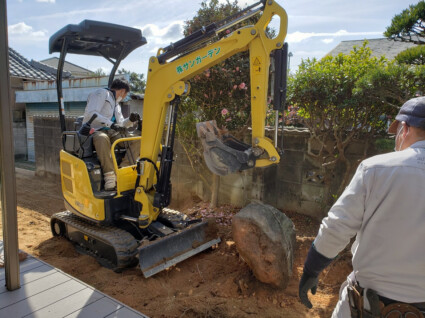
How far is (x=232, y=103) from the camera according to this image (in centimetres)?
511

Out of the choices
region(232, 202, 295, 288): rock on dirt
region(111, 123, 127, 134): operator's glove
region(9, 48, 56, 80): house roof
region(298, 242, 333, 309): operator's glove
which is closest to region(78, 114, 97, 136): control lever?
region(111, 123, 127, 134): operator's glove

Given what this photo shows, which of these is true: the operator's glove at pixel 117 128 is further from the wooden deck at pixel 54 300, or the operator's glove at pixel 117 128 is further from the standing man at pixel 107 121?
the wooden deck at pixel 54 300

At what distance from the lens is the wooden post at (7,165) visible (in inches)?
Result: 93.5

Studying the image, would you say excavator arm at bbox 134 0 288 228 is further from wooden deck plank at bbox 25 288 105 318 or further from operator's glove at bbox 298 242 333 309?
operator's glove at bbox 298 242 333 309

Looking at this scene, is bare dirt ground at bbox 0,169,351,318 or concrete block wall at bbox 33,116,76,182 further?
concrete block wall at bbox 33,116,76,182

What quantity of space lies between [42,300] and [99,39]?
3.21 m

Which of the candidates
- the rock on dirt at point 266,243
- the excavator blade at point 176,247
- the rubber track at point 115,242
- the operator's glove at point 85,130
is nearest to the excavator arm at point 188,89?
the rubber track at point 115,242

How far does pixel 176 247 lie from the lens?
3.86m

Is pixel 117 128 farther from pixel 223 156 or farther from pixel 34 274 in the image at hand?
pixel 34 274

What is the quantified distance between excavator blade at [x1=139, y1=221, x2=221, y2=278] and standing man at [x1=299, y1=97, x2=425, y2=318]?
229 centimetres

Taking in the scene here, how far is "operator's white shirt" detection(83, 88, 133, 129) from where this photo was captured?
4.18m

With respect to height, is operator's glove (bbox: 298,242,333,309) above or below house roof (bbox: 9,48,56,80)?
below

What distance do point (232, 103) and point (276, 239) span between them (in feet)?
8.35

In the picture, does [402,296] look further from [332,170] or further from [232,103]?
[232,103]
